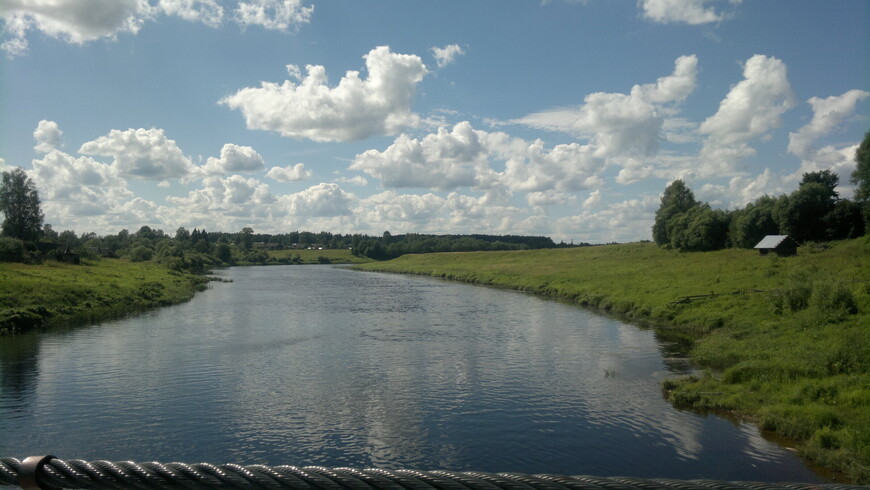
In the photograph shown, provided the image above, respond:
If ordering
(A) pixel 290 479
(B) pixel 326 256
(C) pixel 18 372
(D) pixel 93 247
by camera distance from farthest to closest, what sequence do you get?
(B) pixel 326 256 < (D) pixel 93 247 < (C) pixel 18 372 < (A) pixel 290 479

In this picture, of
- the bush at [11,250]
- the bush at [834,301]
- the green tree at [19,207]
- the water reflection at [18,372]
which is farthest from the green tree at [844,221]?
the green tree at [19,207]

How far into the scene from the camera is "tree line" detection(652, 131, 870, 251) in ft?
197

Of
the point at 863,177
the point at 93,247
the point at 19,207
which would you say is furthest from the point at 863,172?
the point at 93,247

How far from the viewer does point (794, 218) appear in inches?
2483

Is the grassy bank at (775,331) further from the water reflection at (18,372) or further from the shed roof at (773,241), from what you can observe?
the water reflection at (18,372)

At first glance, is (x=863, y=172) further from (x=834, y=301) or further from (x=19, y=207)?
(x=19, y=207)

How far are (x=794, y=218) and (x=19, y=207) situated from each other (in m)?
91.6

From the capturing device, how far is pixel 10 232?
240 ft

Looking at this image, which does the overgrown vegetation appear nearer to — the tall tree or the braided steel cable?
the tall tree

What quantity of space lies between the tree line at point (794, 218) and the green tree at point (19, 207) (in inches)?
3312

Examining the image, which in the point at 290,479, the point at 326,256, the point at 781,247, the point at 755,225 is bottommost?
the point at 326,256

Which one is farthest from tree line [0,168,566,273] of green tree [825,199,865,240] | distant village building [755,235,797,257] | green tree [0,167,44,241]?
green tree [825,199,865,240]

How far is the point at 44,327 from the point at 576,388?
31.7 meters

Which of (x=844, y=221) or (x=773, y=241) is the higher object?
(x=844, y=221)
